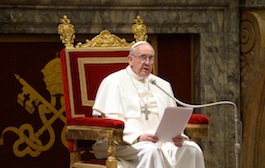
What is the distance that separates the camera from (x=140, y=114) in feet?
21.9

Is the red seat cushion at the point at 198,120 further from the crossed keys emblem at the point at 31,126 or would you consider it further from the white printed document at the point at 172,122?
the crossed keys emblem at the point at 31,126

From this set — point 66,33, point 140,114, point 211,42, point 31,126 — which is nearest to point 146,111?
point 140,114

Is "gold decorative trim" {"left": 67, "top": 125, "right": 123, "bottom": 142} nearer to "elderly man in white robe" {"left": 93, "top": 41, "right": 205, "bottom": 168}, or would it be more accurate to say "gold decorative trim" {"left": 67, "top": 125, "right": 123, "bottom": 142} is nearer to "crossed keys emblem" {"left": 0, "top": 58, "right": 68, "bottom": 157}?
"elderly man in white robe" {"left": 93, "top": 41, "right": 205, "bottom": 168}

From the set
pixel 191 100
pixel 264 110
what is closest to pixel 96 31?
pixel 191 100

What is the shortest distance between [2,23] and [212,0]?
202cm

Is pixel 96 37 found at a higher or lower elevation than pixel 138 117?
higher

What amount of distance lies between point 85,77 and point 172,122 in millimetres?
1020

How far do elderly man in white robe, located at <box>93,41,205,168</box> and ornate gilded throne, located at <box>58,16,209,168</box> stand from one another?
16 centimetres

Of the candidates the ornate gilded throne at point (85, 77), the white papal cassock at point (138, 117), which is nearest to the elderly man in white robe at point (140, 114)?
the white papal cassock at point (138, 117)

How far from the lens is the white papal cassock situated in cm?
626

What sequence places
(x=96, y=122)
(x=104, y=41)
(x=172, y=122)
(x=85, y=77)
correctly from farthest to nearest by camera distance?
(x=104, y=41)
(x=85, y=77)
(x=96, y=122)
(x=172, y=122)

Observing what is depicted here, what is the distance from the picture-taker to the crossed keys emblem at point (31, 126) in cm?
790

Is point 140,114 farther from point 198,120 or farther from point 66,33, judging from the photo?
point 66,33

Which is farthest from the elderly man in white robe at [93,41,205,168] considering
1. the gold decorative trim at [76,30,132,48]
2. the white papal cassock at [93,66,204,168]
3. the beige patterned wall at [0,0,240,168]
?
the beige patterned wall at [0,0,240,168]
